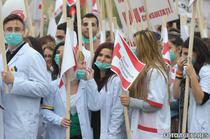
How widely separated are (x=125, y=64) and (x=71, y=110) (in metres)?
Answer: 0.77

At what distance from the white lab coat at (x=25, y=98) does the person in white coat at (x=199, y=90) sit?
142cm

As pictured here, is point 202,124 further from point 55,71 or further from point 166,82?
point 55,71

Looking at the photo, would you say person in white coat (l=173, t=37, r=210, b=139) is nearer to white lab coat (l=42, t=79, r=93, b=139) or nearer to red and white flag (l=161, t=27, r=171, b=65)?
red and white flag (l=161, t=27, r=171, b=65)

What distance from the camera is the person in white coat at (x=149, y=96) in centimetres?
541

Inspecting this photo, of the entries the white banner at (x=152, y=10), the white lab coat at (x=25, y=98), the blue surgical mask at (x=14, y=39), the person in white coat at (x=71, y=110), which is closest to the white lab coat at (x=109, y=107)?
the person in white coat at (x=71, y=110)

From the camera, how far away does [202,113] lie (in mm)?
5844

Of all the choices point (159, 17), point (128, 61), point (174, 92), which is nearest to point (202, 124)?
point (174, 92)

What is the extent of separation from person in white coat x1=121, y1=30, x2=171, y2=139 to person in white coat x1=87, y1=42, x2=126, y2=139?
0.96 ft

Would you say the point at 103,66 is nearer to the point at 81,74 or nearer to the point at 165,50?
the point at 81,74

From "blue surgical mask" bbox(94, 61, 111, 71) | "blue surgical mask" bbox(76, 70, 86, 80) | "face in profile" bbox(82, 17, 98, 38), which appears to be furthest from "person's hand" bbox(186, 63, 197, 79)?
"face in profile" bbox(82, 17, 98, 38)

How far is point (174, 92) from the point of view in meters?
6.24

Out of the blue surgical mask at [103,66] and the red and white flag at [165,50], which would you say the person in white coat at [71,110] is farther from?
the red and white flag at [165,50]

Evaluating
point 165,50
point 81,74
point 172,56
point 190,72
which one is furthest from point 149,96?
point 172,56

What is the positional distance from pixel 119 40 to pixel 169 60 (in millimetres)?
1402
